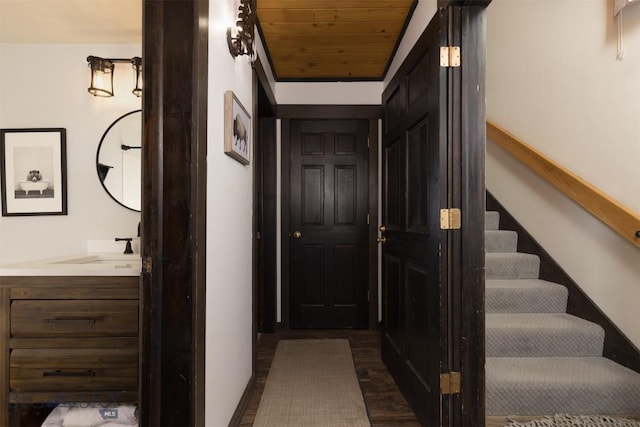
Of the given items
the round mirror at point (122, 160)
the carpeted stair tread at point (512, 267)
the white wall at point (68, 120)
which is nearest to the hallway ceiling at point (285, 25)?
the white wall at point (68, 120)

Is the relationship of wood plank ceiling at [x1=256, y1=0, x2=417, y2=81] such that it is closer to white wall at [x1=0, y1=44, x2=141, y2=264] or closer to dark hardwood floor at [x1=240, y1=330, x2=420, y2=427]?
white wall at [x1=0, y1=44, x2=141, y2=264]

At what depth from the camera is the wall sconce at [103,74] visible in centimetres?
231

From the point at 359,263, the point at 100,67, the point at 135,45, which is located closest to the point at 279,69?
the point at 135,45

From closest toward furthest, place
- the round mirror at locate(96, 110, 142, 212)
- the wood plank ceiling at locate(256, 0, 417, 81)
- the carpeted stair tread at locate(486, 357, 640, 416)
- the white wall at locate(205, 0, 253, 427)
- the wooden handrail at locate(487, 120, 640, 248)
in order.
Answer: the white wall at locate(205, 0, 253, 427), the carpeted stair tread at locate(486, 357, 640, 416), the wooden handrail at locate(487, 120, 640, 248), the wood plank ceiling at locate(256, 0, 417, 81), the round mirror at locate(96, 110, 142, 212)

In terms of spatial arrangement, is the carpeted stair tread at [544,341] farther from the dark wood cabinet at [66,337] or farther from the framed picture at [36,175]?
the framed picture at [36,175]

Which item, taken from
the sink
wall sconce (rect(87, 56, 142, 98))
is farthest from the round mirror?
the sink

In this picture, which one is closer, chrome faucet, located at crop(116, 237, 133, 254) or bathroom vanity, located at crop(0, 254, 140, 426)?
bathroom vanity, located at crop(0, 254, 140, 426)

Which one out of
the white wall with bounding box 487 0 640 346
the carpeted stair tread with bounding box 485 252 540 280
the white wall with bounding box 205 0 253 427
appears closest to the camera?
the white wall with bounding box 205 0 253 427

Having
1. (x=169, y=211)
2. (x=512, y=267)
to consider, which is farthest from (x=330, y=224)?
(x=169, y=211)

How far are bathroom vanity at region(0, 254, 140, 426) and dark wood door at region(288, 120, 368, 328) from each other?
2082 mm

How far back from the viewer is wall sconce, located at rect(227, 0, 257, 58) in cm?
175

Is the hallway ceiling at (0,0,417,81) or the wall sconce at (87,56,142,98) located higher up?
the hallway ceiling at (0,0,417,81)

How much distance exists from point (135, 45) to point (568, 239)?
3.15 metres

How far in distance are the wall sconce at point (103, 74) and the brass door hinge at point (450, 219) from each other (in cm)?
204
